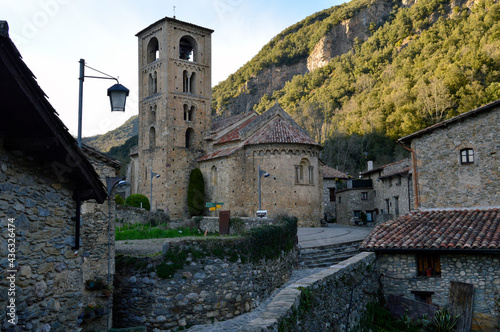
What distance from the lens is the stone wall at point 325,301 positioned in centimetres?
602

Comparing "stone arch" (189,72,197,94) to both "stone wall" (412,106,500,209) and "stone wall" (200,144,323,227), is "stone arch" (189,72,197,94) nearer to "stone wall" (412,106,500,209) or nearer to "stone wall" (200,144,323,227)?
"stone wall" (200,144,323,227)

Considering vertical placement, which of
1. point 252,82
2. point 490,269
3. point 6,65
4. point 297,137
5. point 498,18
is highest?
point 252,82

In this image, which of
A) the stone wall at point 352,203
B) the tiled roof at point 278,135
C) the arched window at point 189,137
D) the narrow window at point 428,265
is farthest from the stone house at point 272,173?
the narrow window at point 428,265

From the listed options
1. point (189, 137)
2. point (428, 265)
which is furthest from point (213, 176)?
point (428, 265)

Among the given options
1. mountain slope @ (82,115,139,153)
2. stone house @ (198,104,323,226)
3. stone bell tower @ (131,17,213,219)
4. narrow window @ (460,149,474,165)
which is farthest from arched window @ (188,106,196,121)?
mountain slope @ (82,115,139,153)

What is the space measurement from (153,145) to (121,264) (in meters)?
27.1

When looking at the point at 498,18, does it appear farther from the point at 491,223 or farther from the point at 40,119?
the point at 40,119

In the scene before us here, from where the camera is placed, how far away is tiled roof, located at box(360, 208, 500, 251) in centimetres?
1266

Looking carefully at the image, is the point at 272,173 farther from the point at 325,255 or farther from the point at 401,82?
the point at 401,82

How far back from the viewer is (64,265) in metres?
5.98

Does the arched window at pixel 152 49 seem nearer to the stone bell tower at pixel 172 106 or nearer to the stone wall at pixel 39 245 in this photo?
the stone bell tower at pixel 172 106

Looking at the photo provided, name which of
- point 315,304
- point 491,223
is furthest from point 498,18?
point 315,304

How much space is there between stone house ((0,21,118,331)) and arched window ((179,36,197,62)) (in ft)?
109

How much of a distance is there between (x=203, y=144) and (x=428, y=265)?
2644cm
